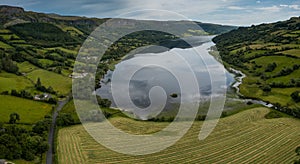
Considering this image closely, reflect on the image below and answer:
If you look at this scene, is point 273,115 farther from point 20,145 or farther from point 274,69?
point 20,145

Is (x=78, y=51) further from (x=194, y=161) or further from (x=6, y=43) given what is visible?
(x=194, y=161)

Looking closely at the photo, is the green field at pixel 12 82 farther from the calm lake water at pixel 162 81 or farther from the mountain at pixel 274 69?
the mountain at pixel 274 69

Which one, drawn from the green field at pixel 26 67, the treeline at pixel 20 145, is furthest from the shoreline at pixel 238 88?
the green field at pixel 26 67

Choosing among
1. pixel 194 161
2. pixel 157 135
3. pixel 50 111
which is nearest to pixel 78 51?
pixel 50 111

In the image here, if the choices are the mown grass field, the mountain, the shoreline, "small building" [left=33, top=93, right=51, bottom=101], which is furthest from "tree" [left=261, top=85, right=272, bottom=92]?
"small building" [left=33, top=93, right=51, bottom=101]

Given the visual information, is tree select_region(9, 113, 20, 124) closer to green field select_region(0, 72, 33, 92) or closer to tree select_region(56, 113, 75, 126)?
tree select_region(56, 113, 75, 126)

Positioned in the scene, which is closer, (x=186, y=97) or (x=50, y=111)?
(x=50, y=111)
